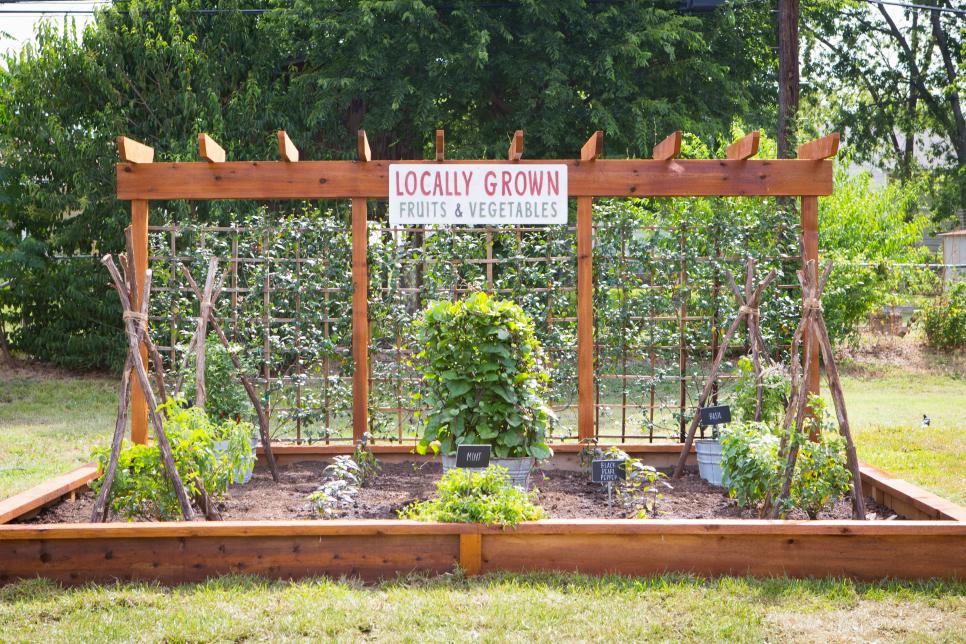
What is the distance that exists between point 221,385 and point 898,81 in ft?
74.8

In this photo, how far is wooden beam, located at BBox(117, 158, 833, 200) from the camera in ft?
19.4

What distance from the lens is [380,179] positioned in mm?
5965

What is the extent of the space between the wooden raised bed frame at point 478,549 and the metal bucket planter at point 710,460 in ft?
4.91

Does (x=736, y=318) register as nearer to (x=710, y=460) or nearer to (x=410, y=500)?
(x=710, y=460)

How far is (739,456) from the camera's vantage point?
178 inches

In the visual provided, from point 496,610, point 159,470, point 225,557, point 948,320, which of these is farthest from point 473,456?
point 948,320

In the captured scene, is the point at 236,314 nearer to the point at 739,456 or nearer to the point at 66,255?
the point at 739,456

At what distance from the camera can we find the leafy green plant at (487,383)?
486 centimetres

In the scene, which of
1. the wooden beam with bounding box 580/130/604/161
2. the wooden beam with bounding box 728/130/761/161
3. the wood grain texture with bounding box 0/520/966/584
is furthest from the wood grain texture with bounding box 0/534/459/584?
the wooden beam with bounding box 728/130/761/161

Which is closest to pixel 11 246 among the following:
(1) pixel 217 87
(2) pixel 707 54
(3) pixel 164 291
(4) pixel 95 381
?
(4) pixel 95 381

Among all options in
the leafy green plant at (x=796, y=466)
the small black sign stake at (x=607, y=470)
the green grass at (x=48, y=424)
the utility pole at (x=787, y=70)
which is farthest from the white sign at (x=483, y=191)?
the utility pole at (x=787, y=70)

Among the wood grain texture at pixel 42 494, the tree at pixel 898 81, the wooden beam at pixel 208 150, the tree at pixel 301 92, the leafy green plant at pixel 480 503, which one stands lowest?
the wood grain texture at pixel 42 494

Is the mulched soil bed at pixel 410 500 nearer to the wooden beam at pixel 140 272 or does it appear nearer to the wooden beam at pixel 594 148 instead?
the wooden beam at pixel 140 272

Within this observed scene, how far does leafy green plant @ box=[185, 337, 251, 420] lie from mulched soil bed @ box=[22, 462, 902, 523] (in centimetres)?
45
